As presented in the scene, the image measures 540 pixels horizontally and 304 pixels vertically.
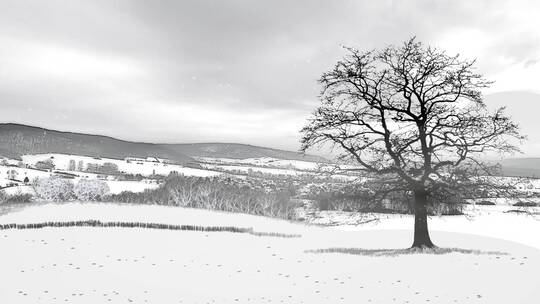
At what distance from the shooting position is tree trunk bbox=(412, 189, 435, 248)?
93.9ft

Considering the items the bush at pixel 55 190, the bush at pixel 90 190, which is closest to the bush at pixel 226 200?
the bush at pixel 90 190

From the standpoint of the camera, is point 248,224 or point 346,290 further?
point 248,224

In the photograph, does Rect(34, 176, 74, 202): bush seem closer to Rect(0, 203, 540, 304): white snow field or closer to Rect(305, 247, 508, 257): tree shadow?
Rect(0, 203, 540, 304): white snow field

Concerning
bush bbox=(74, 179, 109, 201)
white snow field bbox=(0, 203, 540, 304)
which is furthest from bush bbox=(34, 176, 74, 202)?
white snow field bbox=(0, 203, 540, 304)

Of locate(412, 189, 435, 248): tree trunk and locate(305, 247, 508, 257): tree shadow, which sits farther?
locate(412, 189, 435, 248): tree trunk

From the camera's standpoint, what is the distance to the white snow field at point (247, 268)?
806 inches

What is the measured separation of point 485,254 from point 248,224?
18.3 meters

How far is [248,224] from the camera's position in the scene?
41031 millimetres

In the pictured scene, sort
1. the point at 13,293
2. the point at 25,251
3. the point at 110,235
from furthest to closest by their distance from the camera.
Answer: the point at 110,235 → the point at 25,251 → the point at 13,293

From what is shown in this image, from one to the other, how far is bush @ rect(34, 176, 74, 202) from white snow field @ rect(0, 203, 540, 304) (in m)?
79.6

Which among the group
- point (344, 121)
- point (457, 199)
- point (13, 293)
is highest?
point (344, 121)

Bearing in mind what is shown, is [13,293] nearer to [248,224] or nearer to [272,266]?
[272,266]

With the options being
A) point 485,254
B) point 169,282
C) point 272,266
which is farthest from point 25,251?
point 485,254

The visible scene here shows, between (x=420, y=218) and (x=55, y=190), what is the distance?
353 feet
